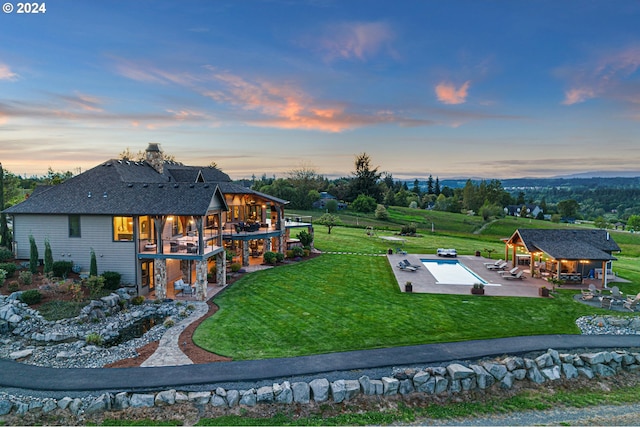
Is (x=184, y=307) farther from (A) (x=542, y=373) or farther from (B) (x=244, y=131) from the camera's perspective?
(B) (x=244, y=131)

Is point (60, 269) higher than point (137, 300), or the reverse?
point (60, 269)

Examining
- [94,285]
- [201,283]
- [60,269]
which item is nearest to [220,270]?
[201,283]

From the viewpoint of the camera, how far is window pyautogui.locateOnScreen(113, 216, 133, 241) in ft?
62.3

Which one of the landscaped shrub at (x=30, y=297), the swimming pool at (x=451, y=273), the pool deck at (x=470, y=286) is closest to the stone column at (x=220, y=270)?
the landscaped shrub at (x=30, y=297)

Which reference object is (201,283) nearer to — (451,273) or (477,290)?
(477,290)

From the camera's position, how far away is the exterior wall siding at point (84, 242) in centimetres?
1883

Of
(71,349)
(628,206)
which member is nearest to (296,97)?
(71,349)

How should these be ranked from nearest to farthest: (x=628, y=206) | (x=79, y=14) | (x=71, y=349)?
(x=71, y=349) → (x=79, y=14) → (x=628, y=206)

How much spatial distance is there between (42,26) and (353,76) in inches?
874

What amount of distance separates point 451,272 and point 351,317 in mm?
12673

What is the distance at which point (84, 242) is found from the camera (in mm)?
19094

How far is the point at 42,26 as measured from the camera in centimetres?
1952

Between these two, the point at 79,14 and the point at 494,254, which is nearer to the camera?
the point at 79,14

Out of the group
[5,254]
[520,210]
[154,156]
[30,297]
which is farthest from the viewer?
[520,210]
